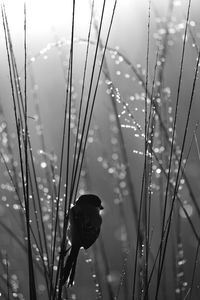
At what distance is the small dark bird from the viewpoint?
99 centimetres

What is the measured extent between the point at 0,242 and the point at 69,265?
38.2 inches

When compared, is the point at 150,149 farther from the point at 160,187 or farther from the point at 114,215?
the point at 114,215

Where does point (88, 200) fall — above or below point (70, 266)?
above

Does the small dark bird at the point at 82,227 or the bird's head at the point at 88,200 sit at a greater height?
the bird's head at the point at 88,200

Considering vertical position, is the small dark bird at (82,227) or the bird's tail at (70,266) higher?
the small dark bird at (82,227)

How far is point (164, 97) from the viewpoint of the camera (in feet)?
6.88

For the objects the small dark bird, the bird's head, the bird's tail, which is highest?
the bird's head

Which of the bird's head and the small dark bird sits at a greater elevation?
the bird's head

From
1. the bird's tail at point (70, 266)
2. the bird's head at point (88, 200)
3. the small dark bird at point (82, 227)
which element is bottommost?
the bird's tail at point (70, 266)

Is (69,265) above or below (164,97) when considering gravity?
below

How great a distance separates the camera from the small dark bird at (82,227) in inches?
39.1

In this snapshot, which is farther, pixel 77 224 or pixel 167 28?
pixel 167 28

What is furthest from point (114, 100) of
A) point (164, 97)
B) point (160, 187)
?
point (160, 187)

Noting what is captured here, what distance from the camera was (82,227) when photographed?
3.24ft
